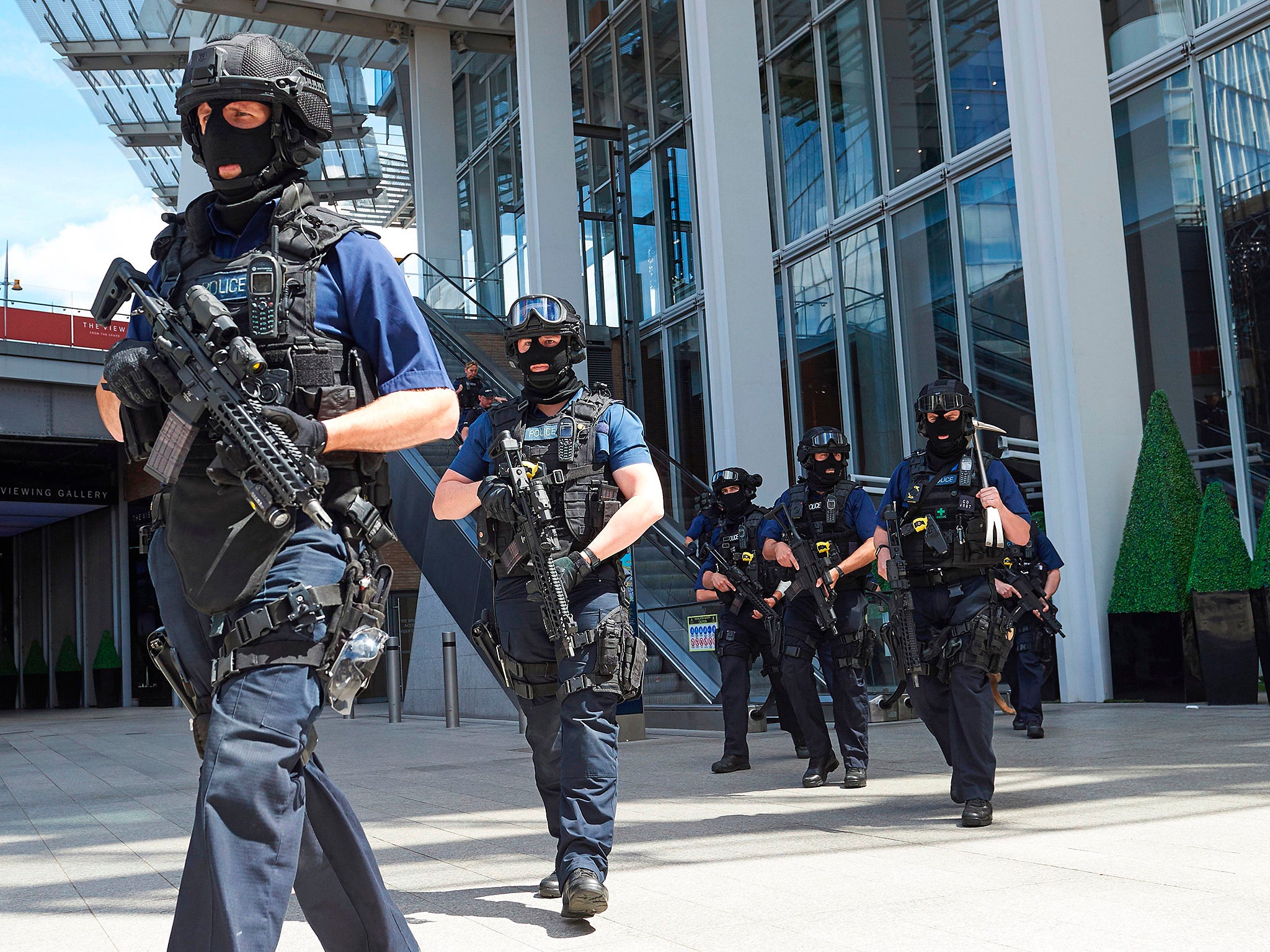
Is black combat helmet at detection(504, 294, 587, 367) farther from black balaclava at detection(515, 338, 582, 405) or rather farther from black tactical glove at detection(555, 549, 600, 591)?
black tactical glove at detection(555, 549, 600, 591)

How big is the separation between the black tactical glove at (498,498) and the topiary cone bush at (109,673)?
90.1ft

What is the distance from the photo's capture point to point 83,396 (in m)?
22.8

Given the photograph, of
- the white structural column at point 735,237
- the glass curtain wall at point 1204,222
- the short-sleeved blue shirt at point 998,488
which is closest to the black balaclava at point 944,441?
the short-sleeved blue shirt at point 998,488

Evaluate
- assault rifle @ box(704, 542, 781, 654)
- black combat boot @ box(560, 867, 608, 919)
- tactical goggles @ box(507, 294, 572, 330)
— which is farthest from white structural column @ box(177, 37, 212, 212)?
black combat boot @ box(560, 867, 608, 919)

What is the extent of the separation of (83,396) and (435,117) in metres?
8.87

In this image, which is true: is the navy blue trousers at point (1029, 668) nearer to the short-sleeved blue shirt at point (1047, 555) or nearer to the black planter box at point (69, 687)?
the short-sleeved blue shirt at point (1047, 555)

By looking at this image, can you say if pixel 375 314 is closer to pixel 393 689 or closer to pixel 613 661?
pixel 613 661

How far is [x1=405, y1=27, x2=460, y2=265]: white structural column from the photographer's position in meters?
24.3

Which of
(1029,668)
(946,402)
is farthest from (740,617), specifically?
(946,402)

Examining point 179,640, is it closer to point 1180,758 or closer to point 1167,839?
point 1167,839

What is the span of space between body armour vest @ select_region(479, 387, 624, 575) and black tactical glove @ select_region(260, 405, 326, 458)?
73.0 inches

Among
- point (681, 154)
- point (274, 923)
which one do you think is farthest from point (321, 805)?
point (681, 154)

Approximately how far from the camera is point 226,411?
2.51 meters

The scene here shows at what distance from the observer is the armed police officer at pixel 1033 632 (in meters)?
8.88
